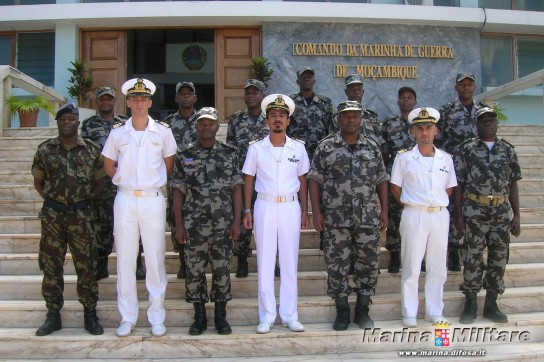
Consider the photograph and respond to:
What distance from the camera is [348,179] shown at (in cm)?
418

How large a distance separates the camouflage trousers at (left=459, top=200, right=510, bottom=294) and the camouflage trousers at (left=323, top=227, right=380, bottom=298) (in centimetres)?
92

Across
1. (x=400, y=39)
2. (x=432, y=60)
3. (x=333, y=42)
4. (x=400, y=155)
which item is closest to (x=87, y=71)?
(x=333, y=42)

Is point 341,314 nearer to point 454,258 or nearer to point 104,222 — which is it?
point 454,258

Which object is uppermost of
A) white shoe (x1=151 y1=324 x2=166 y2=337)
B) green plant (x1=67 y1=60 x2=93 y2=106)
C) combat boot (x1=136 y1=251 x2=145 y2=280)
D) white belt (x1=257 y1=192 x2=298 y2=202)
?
green plant (x1=67 y1=60 x2=93 y2=106)

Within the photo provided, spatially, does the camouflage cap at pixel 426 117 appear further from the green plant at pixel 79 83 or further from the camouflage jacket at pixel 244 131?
the green plant at pixel 79 83

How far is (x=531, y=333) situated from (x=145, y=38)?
1289 cm

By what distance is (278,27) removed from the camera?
1088cm

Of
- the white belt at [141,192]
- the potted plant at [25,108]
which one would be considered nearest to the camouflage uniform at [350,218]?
the white belt at [141,192]

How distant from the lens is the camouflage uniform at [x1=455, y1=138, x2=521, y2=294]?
436 cm

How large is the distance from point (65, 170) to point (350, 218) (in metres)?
2.47

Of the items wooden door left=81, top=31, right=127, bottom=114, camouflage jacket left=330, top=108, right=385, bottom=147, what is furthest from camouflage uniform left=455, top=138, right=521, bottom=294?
wooden door left=81, top=31, right=127, bottom=114

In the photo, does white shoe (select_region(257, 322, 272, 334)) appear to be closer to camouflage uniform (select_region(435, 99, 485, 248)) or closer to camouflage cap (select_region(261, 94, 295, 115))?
camouflage cap (select_region(261, 94, 295, 115))

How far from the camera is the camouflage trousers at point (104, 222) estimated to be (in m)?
4.77

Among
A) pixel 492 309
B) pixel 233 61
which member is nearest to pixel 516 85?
pixel 233 61
